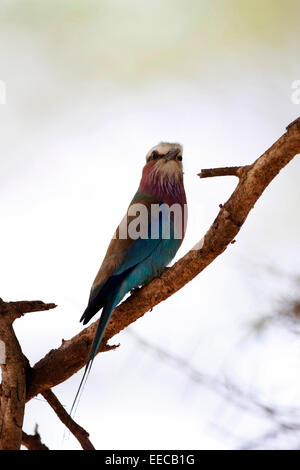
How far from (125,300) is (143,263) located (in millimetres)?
195

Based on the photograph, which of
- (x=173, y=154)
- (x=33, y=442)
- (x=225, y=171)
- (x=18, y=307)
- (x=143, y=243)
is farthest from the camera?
(x=173, y=154)

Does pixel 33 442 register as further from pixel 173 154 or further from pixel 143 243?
pixel 173 154

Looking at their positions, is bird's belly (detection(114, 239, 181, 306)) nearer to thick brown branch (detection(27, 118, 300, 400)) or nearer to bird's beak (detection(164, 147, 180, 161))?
thick brown branch (detection(27, 118, 300, 400))

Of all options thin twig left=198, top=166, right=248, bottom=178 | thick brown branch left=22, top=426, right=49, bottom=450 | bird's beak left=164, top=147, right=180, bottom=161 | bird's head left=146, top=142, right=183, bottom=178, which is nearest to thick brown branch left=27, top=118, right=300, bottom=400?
thin twig left=198, top=166, right=248, bottom=178

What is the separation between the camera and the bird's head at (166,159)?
3.45 m

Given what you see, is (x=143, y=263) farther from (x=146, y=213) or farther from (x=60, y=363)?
(x=60, y=363)

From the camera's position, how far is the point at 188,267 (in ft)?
9.00

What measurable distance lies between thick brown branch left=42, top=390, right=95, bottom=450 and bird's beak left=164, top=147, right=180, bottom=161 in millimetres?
1359

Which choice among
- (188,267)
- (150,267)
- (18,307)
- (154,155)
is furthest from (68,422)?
(154,155)

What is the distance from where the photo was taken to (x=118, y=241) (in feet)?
10.3

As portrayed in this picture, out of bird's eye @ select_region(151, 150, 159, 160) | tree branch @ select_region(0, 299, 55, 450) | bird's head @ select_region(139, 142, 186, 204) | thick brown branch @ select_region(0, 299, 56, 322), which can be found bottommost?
tree branch @ select_region(0, 299, 55, 450)

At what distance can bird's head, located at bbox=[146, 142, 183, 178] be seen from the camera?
3449mm

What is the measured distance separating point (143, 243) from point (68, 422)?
0.97 meters
